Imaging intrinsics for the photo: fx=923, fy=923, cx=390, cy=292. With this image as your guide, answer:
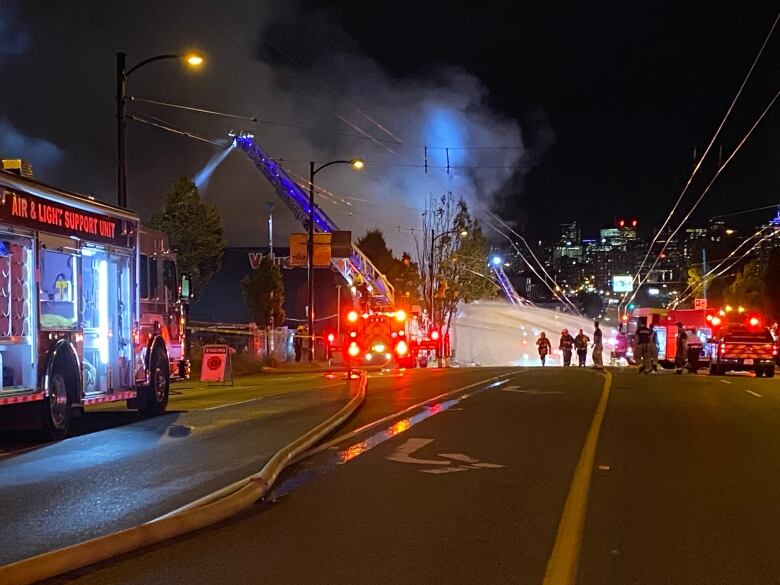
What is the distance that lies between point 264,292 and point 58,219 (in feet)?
100

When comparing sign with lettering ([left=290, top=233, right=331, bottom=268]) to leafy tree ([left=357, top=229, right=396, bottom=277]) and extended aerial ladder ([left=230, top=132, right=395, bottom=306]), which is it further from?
leafy tree ([left=357, top=229, right=396, bottom=277])

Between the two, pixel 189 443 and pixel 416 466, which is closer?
pixel 416 466

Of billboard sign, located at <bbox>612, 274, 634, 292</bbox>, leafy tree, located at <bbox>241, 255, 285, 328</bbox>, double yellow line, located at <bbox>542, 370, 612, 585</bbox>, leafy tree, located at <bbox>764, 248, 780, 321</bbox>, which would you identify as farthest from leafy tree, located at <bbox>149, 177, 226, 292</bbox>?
billboard sign, located at <bbox>612, 274, 634, 292</bbox>

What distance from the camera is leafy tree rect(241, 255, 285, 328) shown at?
42.9 meters

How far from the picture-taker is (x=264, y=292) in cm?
4297

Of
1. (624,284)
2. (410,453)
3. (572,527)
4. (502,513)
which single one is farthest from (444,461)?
(624,284)

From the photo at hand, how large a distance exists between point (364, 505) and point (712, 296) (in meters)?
76.8

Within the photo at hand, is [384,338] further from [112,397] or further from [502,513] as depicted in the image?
[502,513]

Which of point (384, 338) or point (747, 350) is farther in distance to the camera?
point (384, 338)

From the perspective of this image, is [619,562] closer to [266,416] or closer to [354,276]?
[266,416]

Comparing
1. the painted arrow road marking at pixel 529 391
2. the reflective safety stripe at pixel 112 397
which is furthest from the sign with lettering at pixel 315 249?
the reflective safety stripe at pixel 112 397

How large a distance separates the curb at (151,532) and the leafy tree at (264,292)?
1313 inches

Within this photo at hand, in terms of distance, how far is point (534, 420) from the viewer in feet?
47.8

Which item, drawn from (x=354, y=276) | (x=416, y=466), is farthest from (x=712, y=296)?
(x=416, y=466)
